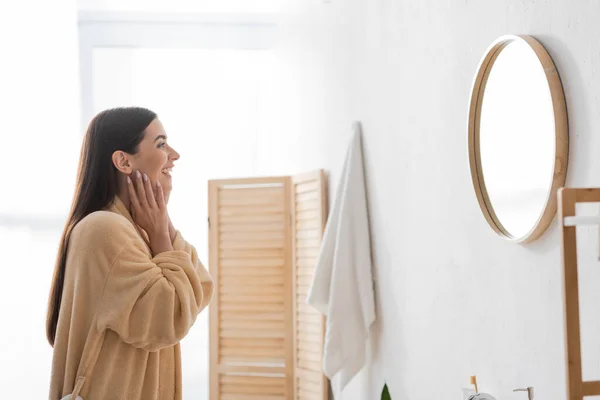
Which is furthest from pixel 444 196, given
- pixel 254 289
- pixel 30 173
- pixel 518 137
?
pixel 30 173

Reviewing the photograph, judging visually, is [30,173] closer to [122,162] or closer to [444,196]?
[122,162]

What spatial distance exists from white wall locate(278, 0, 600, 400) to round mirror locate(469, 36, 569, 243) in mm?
26

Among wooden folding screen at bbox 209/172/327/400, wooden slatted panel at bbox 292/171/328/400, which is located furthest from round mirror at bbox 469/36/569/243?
wooden folding screen at bbox 209/172/327/400

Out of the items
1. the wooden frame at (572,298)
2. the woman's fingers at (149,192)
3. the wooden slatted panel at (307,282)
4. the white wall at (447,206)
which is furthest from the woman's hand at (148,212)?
the wooden slatted panel at (307,282)

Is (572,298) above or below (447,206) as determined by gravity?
below

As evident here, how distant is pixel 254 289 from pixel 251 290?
0.05 feet

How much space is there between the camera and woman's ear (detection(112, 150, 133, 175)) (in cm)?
187

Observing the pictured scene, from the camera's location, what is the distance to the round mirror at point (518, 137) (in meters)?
1.32

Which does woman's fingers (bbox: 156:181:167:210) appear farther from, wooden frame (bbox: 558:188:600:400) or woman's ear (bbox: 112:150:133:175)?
wooden frame (bbox: 558:188:600:400)

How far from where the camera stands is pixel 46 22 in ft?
12.7

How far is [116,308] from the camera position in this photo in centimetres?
170

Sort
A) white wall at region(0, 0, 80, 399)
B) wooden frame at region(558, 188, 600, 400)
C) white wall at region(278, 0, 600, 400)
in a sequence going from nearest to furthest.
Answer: wooden frame at region(558, 188, 600, 400) < white wall at region(278, 0, 600, 400) < white wall at region(0, 0, 80, 399)

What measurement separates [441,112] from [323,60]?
140 cm

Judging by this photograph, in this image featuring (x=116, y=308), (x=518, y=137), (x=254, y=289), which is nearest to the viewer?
(x=518, y=137)
